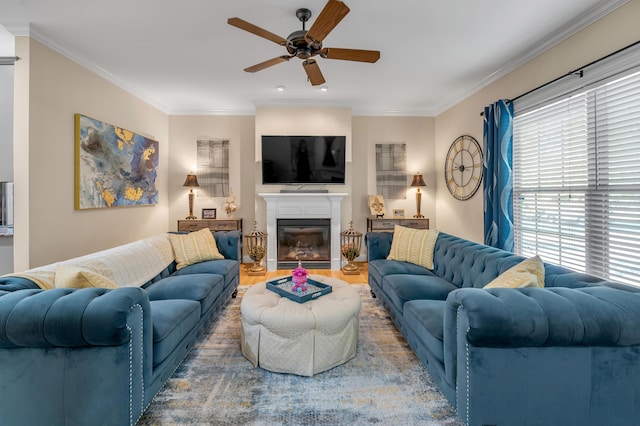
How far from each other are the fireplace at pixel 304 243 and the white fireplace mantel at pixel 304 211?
8cm

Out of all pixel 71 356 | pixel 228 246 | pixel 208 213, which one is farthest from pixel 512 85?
pixel 208 213

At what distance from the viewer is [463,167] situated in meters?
4.69

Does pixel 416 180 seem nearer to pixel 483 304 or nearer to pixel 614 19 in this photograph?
pixel 614 19

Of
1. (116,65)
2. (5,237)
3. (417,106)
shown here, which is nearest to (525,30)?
(417,106)

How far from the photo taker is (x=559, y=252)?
2961mm

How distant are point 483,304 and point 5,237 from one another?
419 cm

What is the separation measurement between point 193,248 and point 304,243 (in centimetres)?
223

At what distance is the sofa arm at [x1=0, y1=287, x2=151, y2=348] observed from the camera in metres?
1.36

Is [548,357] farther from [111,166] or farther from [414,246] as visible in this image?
[111,166]

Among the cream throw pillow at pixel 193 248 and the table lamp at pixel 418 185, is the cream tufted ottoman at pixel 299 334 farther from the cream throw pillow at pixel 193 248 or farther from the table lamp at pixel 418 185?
the table lamp at pixel 418 185

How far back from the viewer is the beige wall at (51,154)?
111 inches

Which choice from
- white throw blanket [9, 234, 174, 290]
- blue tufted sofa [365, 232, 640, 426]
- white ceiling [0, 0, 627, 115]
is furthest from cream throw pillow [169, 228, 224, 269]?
blue tufted sofa [365, 232, 640, 426]

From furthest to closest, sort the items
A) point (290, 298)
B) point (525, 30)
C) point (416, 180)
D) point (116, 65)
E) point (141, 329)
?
1. point (416, 180)
2. point (116, 65)
3. point (525, 30)
4. point (290, 298)
5. point (141, 329)

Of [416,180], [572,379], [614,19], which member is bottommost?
[572,379]
